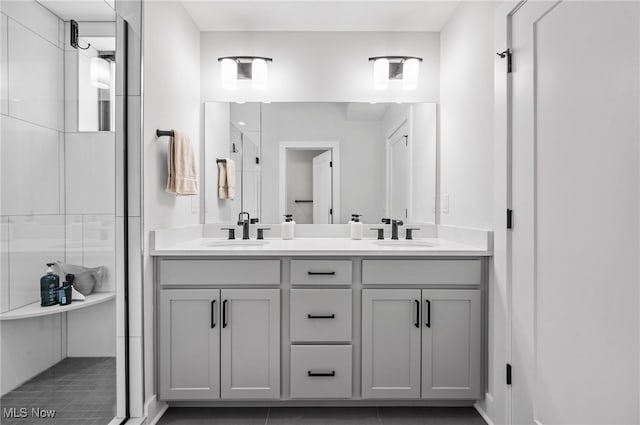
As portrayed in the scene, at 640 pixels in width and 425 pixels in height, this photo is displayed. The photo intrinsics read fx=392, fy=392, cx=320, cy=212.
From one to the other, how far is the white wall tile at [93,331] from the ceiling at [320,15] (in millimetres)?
1747

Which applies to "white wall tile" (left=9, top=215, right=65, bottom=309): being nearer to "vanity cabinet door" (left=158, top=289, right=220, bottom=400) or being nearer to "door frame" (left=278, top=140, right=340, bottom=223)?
"vanity cabinet door" (left=158, top=289, right=220, bottom=400)

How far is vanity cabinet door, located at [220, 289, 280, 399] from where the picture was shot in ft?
6.29

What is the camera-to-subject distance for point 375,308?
6.35ft

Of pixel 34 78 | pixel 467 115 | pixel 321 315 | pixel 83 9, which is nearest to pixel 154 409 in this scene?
pixel 321 315

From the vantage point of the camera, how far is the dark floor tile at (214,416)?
1.92 metres

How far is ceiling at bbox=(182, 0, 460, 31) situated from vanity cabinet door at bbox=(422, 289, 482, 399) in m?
1.65

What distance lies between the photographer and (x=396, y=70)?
8.45 feet

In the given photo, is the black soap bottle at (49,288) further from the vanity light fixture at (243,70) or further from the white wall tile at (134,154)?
the vanity light fixture at (243,70)

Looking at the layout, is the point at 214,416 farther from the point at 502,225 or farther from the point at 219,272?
the point at 502,225

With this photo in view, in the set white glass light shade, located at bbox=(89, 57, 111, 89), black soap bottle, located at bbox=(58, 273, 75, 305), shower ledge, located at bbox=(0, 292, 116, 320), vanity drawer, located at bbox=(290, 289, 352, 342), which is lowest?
vanity drawer, located at bbox=(290, 289, 352, 342)

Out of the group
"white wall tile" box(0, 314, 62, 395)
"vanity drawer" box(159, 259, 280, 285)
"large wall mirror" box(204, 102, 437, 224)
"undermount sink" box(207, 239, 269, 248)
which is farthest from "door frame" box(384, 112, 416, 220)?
"white wall tile" box(0, 314, 62, 395)

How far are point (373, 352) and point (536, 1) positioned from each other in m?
1.67

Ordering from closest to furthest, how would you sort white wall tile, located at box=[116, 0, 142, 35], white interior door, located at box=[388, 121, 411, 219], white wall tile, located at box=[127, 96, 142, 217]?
white wall tile, located at box=[116, 0, 142, 35], white wall tile, located at box=[127, 96, 142, 217], white interior door, located at box=[388, 121, 411, 219]

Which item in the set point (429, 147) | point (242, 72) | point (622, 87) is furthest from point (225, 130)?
point (622, 87)
